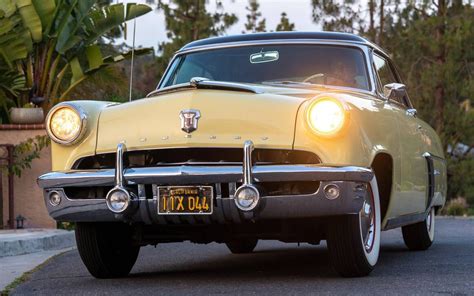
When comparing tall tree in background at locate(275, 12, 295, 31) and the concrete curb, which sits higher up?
tall tree in background at locate(275, 12, 295, 31)

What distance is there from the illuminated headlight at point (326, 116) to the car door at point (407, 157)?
1.14 meters

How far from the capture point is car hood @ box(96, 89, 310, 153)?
5.41 metres

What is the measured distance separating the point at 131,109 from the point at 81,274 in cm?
143

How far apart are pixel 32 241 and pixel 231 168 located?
4472 mm

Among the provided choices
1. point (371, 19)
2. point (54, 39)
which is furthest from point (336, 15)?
point (54, 39)

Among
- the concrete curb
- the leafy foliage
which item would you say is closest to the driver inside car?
the concrete curb

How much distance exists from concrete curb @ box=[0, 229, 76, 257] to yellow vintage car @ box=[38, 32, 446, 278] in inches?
108

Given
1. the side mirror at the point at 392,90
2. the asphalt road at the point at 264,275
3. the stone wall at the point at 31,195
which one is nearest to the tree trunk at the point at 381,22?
the stone wall at the point at 31,195

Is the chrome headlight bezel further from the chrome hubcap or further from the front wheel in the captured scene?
the chrome hubcap

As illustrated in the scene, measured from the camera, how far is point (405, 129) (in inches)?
276

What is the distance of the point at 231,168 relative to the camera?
528 centimetres

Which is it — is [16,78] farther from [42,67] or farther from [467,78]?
[467,78]

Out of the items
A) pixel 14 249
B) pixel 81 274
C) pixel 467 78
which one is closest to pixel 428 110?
pixel 467 78

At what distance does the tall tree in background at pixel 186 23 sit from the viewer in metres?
28.4
